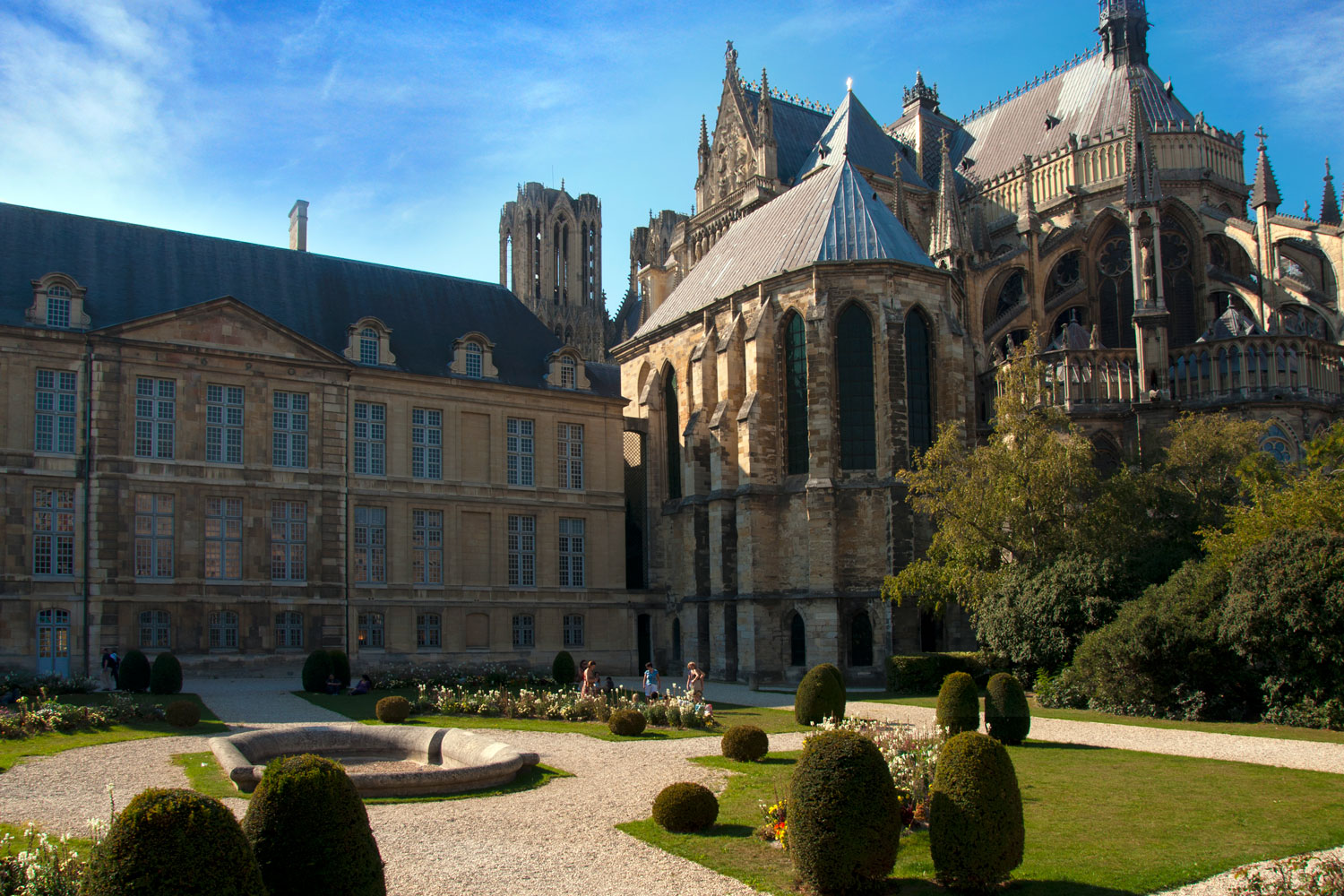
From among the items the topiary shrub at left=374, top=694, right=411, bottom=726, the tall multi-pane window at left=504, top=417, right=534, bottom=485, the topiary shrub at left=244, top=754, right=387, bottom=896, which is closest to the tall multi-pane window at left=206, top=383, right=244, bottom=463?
the tall multi-pane window at left=504, top=417, right=534, bottom=485

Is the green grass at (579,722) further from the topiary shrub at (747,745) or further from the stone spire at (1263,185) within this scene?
the stone spire at (1263,185)

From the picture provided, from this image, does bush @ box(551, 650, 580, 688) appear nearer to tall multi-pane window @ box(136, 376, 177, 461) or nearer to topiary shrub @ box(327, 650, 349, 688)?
topiary shrub @ box(327, 650, 349, 688)

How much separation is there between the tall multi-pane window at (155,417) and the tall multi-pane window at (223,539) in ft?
6.64

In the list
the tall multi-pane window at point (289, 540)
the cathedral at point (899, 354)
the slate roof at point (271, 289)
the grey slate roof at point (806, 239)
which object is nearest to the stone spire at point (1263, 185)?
the cathedral at point (899, 354)

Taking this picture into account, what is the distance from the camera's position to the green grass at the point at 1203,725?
63.2ft

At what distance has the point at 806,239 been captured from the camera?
37.7m

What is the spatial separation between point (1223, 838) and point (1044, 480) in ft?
54.8

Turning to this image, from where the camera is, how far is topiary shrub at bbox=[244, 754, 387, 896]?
8.19 metres

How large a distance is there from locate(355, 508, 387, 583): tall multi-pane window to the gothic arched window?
56.1 ft

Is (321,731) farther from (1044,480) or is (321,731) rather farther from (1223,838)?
(1044,480)

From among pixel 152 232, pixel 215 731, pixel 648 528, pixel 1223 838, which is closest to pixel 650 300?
pixel 648 528

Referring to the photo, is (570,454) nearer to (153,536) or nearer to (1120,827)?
(153,536)

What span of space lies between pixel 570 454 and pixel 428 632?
8.04 meters

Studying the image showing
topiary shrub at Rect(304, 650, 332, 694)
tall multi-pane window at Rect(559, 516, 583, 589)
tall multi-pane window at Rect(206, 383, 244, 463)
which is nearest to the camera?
topiary shrub at Rect(304, 650, 332, 694)
